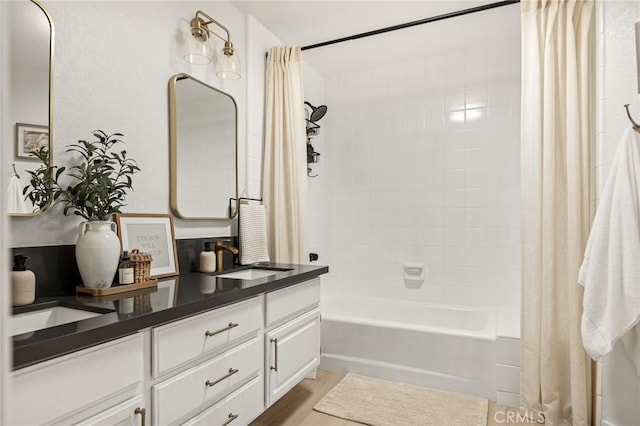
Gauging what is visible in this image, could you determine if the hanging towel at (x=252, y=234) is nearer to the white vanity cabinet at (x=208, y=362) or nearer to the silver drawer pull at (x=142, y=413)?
the white vanity cabinet at (x=208, y=362)

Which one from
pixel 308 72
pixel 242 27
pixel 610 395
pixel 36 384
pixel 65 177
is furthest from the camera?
pixel 308 72

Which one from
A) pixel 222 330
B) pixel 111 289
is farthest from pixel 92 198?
pixel 222 330

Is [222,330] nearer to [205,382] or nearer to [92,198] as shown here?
[205,382]

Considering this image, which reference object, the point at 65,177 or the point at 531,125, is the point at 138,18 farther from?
the point at 531,125

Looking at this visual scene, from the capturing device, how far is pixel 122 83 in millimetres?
1797

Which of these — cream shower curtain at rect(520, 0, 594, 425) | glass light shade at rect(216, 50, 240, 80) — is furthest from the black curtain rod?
glass light shade at rect(216, 50, 240, 80)

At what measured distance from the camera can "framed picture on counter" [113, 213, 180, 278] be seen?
1.76m

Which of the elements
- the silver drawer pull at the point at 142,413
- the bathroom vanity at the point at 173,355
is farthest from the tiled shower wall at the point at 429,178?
the silver drawer pull at the point at 142,413

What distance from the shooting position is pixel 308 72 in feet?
11.5

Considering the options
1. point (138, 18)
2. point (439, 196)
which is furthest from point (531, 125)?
point (138, 18)

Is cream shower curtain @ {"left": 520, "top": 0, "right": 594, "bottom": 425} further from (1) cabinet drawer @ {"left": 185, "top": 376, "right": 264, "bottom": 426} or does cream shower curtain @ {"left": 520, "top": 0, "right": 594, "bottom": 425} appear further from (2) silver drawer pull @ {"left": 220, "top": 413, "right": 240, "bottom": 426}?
(2) silver drawer pull @ {"left": 220, "top": 413, "right": 240, "bottom": 426}

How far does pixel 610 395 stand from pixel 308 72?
122 inches

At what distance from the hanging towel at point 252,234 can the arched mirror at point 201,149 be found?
0.40 ft

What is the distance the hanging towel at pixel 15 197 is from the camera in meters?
1.33
